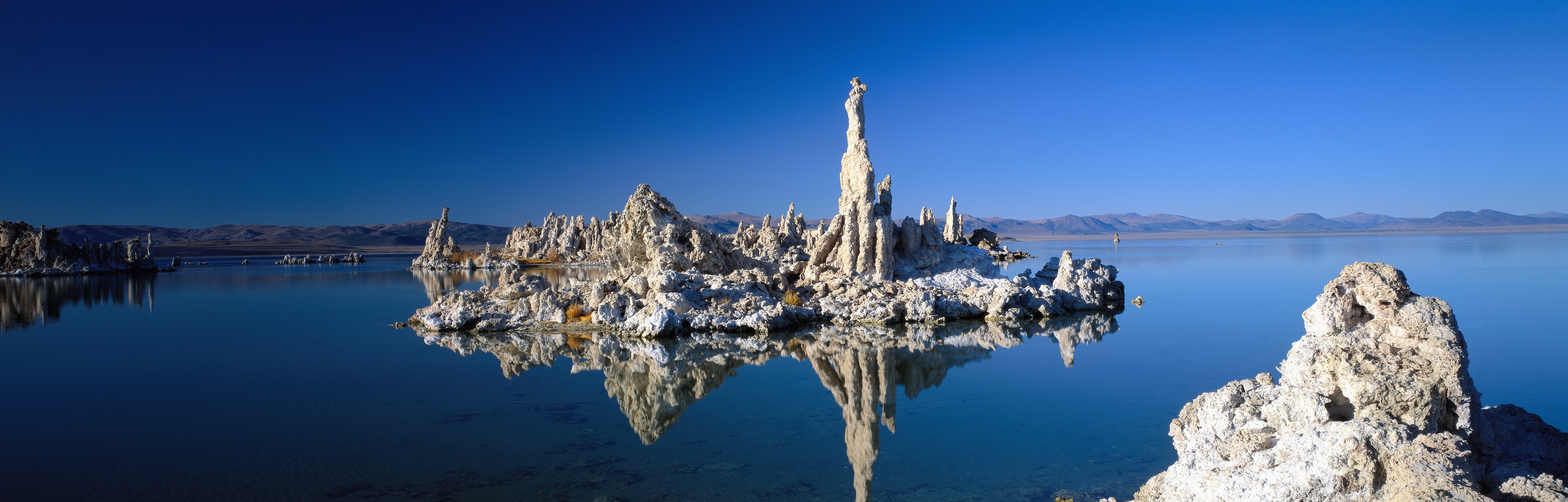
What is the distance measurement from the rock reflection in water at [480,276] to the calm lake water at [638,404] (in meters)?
11.8

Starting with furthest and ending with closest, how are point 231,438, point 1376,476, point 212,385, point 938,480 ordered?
point 212,385 → point 231,438 → point 938,480 → point 1376,476

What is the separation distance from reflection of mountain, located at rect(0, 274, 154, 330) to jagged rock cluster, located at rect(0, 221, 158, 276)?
8.75 feet

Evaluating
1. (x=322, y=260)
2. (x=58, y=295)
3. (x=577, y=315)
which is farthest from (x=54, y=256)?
(x=577, y=315)

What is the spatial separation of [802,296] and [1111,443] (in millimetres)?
11641

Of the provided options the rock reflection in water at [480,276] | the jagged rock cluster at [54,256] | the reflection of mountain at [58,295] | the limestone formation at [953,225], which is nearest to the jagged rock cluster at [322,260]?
the jagged rock cluster at [54,256]

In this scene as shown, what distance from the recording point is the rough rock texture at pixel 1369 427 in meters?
3.68

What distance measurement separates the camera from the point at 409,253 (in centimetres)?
10006

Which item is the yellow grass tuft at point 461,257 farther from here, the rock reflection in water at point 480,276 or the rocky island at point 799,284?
the rocky island at point 799,284

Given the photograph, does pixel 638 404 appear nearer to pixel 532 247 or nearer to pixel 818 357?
pixel 818 357

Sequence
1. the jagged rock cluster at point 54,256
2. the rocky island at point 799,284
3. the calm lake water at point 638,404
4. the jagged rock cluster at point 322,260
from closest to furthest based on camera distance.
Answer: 1. the calm lake water at point 638,404
2. the rocky island at point 799,284
3. the jagged rock cluster at point 54,256
4. the jagged rock cluster at point 322,260

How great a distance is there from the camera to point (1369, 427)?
12.4ft

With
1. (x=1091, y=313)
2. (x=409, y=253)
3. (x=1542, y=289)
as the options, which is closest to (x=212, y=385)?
(x=1091, y=313)

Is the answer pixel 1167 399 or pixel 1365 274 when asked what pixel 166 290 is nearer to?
pixel 1167 399

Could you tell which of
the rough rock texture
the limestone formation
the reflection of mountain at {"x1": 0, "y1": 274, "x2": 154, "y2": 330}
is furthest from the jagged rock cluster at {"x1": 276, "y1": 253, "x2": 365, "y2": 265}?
the rough rock texture
